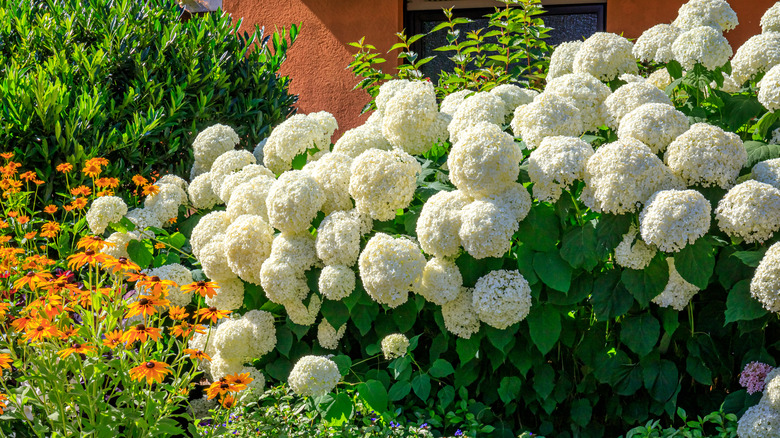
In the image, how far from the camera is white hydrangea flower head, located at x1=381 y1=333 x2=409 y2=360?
2807 mm

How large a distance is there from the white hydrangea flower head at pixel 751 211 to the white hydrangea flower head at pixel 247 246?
1741 millimetres

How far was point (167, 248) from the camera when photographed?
3807mm

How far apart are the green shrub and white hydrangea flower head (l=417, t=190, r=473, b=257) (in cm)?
221

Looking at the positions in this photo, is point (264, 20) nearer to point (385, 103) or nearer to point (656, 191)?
point (385, 103)

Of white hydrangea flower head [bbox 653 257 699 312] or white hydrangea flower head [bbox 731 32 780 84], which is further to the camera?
white hydrangea flower head [bbox 731 32 780 84]

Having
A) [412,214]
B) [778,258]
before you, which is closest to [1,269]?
[412,214]

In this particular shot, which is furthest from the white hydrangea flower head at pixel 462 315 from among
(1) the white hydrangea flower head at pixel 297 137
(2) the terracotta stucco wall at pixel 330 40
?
(2) the terracotta stucco wall at pixel 330 40

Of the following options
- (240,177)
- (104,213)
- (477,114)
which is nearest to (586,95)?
(477,114)

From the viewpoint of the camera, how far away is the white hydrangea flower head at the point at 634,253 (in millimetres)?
2594

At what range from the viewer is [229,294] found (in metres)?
3.23

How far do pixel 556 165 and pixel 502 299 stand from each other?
519 millimetres

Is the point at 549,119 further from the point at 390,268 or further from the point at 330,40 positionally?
the point at 330,40

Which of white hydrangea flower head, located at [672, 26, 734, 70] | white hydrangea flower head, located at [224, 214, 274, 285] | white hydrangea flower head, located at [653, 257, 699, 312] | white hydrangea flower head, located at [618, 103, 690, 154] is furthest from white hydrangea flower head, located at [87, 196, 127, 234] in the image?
white hydrangea flower head, located at [672, 26, 734, 70]

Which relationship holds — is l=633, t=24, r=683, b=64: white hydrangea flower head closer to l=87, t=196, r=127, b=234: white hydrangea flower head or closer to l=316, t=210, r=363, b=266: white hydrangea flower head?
l=316, t=210, r=363, b=266: white hydrangea flower head
